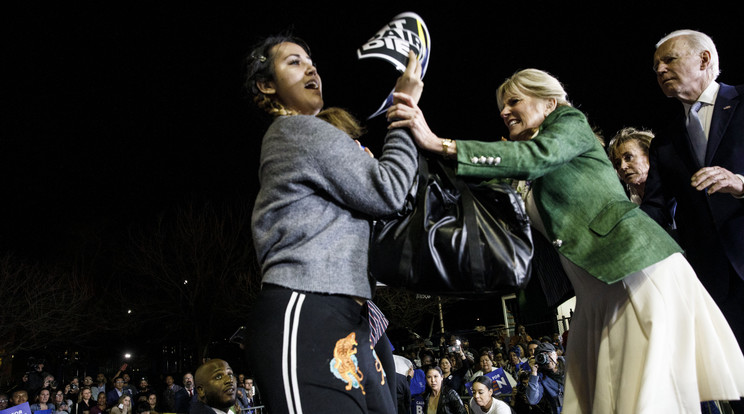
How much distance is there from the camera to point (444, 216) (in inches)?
74.5

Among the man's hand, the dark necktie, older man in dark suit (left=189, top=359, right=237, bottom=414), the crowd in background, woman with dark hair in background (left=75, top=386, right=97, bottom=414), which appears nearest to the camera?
the man's hand

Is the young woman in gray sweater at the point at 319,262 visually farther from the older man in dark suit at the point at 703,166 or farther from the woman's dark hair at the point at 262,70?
the older man in dark suit at the point at 703,166

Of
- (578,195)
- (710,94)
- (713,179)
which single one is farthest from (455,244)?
(710,94)

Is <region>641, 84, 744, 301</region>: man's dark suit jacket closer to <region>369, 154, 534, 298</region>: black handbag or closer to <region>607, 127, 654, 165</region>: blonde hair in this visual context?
<region>607, 127, 654, 165</region>: blonde hair

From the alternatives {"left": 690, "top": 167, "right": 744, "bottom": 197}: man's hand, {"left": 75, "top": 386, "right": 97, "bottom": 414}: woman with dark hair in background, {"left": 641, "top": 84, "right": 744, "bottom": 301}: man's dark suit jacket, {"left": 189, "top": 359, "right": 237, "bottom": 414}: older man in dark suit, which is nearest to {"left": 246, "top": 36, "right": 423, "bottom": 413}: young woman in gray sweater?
{"left": 690, "top": 167, "right": 744, "bottom": 197}: man's hand

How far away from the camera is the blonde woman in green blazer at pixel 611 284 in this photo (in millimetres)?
2031

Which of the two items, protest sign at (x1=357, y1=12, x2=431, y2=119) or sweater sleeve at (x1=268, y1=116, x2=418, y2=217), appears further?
protest sign at (x1=357, y1=12, x2=431, y2=119)

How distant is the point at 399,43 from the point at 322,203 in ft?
2.62

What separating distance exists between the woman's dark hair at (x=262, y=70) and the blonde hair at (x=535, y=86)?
1122mm

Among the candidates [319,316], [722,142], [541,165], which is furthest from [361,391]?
[722,142]

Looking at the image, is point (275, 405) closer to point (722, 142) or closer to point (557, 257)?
point (557, 257)

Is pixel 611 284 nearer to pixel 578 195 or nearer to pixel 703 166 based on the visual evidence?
pixel 578 195

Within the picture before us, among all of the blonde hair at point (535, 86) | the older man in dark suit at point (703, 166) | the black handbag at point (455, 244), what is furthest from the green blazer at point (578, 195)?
the older man in dark suit at point (703, 166)

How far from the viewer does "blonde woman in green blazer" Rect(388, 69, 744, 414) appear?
6.66 ft
